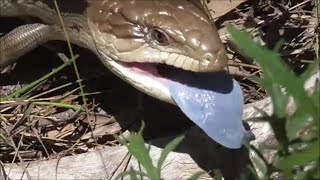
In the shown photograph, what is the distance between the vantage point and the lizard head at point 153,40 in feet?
10.7

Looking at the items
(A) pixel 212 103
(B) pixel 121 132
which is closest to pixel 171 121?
(B) pixel 121 132

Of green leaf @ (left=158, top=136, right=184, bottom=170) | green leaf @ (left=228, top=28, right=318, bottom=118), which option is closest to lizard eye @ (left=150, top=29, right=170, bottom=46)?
green leaf @ (left=158, top=136, right=184, bottom=170)

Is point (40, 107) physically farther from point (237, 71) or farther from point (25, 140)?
point (237, 71)

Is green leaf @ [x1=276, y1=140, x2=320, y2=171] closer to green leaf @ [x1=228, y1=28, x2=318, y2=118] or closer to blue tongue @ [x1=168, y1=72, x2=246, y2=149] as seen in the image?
green leaf @ [x1=228, y1=28, x2=318, y2=118]

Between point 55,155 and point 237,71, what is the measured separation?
0.85 m

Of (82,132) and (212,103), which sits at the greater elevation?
(212,103)

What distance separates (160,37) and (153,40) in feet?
0.11

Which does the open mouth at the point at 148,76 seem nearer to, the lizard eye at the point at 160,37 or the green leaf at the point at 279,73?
the lizard eye at the point at 160,37

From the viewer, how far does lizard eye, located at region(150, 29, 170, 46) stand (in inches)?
Result: 131

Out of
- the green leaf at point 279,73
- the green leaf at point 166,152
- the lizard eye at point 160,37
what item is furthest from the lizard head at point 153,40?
the green leaf at point 279,73

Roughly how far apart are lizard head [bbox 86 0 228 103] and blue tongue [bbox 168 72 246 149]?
0.20ft

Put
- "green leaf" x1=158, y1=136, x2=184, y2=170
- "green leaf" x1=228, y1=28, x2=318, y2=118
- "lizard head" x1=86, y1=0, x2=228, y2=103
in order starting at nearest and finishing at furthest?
"green leaf" x1=228, y1=28, x2=318, y2=118
"green leaf" x1=158, y1=136, x2=184, y2=170
"lizard head" x1=86, y1=0, x2=228, y2=103

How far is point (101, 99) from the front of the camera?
3.93 metres

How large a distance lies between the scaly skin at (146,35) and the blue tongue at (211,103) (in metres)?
0.06
